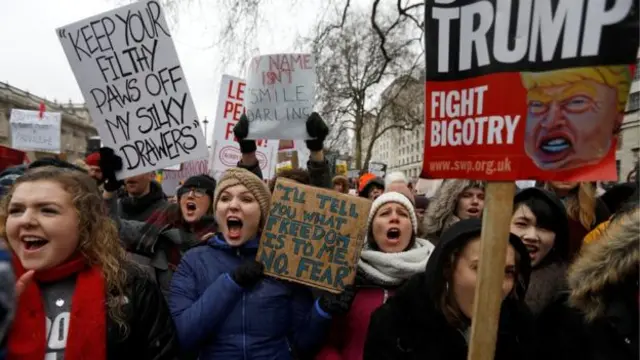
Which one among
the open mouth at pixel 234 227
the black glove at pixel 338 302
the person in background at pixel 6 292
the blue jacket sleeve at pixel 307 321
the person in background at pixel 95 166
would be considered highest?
the person in background at pixel 95 166

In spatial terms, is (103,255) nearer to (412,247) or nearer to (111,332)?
(111,332)

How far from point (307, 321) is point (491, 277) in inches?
41.9

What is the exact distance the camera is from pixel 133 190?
3.77 m

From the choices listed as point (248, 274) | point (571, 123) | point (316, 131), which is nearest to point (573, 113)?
point (571, 123)

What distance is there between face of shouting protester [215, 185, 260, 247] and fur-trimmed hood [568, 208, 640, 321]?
4.79 ft

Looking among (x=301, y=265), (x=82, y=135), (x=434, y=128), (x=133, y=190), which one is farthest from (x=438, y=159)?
(x=82, y=135)

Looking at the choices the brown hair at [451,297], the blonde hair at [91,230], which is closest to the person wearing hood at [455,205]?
the brown hair at [451,297]

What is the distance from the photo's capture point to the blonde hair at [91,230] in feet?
6.05

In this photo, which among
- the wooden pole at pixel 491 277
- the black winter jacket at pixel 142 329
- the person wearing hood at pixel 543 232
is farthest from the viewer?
the person wearing hood at pixel 543 232

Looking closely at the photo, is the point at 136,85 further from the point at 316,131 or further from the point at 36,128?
the point at 36,128

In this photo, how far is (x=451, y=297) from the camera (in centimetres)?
190

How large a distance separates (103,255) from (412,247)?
154 centimetres

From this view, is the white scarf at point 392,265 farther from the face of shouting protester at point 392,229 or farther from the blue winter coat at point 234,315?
the blue winter coat at point 234,315

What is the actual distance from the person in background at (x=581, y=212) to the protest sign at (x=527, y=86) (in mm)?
1748
